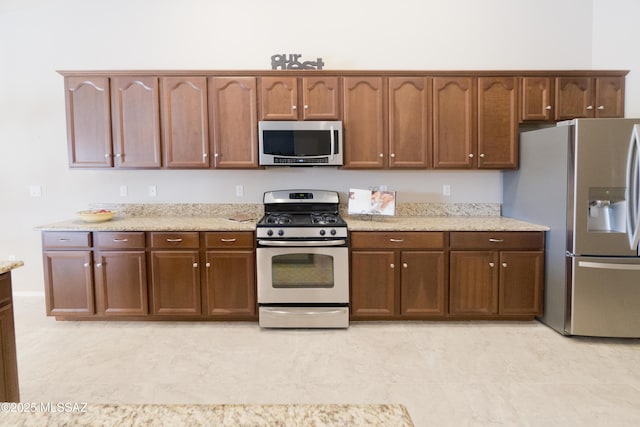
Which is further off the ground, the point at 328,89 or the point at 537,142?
the point at 328,89

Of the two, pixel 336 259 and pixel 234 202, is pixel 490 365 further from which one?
pixel 234 202

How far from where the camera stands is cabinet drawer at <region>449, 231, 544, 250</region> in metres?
3.18

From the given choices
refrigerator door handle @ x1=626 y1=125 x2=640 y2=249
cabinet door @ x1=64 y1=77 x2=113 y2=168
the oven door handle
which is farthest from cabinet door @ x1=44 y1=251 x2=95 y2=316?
refrigerator door handle @ x1=626 y1=125 x2=640 y2=249

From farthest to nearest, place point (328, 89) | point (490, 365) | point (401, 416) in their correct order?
1. point (328, 89)
2. point (490, 365)
3. point (401, 416)

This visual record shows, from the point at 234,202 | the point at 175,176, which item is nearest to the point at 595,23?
the point at 234,202

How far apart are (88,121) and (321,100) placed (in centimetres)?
210

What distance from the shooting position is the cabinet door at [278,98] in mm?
3398

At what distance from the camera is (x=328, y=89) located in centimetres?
341

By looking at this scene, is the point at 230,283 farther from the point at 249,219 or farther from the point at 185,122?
the point at 185,122

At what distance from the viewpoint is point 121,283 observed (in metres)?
3.27

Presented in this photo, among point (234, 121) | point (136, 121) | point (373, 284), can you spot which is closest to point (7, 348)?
point (136, 121)

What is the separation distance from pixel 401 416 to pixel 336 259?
8.02 feet

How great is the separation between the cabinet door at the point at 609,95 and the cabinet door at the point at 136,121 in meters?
3.91

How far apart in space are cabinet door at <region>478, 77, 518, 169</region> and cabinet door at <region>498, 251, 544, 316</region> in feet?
2.74
